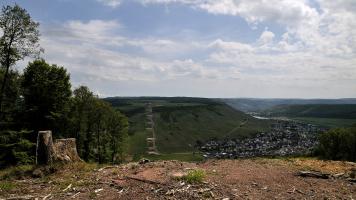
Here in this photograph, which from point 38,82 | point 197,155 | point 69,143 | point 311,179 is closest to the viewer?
point 311,179

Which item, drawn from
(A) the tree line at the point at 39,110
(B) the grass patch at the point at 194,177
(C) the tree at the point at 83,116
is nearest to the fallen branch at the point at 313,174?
(B) the grass patch at the point at 194,177

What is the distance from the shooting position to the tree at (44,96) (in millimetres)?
46656

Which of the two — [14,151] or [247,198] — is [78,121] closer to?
[14,151]

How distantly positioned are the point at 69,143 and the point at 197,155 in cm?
16188

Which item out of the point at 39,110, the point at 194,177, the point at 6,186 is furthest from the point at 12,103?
the point at 194,177

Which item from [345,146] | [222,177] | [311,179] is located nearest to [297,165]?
[311,179]

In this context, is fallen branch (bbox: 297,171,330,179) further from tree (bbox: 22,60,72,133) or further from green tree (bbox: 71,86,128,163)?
green tree (bbox: 71,86,128,163)

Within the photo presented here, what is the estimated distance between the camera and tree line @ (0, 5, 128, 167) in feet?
113

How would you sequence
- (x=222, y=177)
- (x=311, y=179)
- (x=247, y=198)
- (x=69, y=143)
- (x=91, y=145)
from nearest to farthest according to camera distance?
1. (x=247, y=198)
2. (x=222, y=177)
3. (x=311, y=179)
4. (x=69, y=143)
5. (x=91, y=145)

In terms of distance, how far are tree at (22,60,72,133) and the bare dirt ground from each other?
29.4 m

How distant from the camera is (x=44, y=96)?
47219 mm

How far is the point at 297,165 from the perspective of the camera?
23.3 metres


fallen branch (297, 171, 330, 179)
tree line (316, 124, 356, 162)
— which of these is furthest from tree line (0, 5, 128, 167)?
tree line (316, 124, 356, 162)

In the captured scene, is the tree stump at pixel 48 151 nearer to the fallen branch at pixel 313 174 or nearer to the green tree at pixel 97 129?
the fallen branch at pixel 313 174
